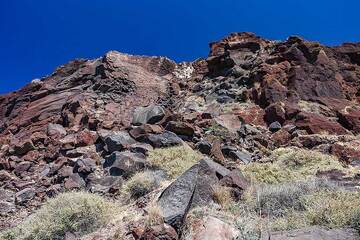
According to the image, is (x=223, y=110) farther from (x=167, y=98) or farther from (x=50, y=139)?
(x=50, y=139)

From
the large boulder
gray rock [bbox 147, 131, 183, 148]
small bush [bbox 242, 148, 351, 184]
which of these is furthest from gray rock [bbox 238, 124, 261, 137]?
the large boulder

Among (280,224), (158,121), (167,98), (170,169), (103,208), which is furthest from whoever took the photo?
(167,98)

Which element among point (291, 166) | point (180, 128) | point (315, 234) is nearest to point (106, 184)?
point (180, 128)

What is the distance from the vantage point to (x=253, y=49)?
25.6 m

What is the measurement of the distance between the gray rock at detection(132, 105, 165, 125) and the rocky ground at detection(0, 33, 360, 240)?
0.19ft

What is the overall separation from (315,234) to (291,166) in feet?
24.6

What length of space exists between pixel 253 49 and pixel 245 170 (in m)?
13.7

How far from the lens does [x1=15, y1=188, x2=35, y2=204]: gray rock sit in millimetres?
13438

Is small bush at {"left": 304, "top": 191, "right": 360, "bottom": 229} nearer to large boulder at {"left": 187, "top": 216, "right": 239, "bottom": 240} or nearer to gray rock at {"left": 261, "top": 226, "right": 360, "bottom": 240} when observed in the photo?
gray rock at {"left": 261, "top": 226, "right": 360, "bottom": 240}

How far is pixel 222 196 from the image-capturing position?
9086 mm

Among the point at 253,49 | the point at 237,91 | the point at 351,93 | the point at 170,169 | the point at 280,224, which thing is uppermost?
the point at 253,49

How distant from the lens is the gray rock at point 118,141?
15508 millimetres

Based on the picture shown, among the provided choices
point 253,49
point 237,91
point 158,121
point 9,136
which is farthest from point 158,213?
point 253,49

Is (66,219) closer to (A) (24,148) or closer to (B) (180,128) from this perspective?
(B) (180,128)
